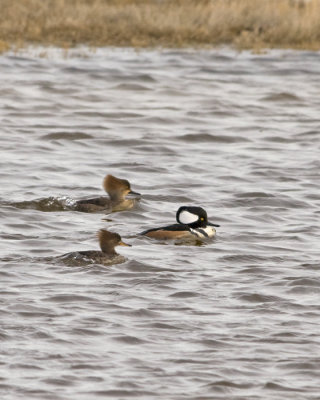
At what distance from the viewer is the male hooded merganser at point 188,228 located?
42.8ft

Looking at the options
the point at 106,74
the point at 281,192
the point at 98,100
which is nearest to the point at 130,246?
the point at 281,192

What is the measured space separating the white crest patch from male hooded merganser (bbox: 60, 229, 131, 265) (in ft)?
5.57

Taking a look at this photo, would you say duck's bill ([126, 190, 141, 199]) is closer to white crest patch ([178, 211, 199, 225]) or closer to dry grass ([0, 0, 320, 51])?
white crest patch ([178, 211, 199, 225])

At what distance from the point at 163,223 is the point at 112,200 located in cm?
88

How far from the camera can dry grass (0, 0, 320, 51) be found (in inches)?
1142

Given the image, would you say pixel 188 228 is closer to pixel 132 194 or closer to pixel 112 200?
pixel 112 200

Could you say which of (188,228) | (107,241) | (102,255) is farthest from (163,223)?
(102,255)

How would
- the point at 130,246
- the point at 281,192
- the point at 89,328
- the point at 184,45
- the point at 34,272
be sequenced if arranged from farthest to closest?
the point at 184,45
the point at 281,192
the point at 130,246
the point at 34,272
the point at 89,328

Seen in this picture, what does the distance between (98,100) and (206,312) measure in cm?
1446

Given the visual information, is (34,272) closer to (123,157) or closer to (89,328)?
(89,328)

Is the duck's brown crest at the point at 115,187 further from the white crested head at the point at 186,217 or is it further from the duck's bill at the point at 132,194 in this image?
the white crested head at the point at 186,217

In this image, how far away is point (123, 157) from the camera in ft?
62.1

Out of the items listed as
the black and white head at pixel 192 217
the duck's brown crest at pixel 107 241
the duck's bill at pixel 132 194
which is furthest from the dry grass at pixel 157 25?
the duck's brown crest at pixel 107 241

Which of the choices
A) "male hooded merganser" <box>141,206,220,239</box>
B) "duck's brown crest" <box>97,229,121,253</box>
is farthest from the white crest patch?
"duck's brown crest" <box>97,229,121,253</box>
